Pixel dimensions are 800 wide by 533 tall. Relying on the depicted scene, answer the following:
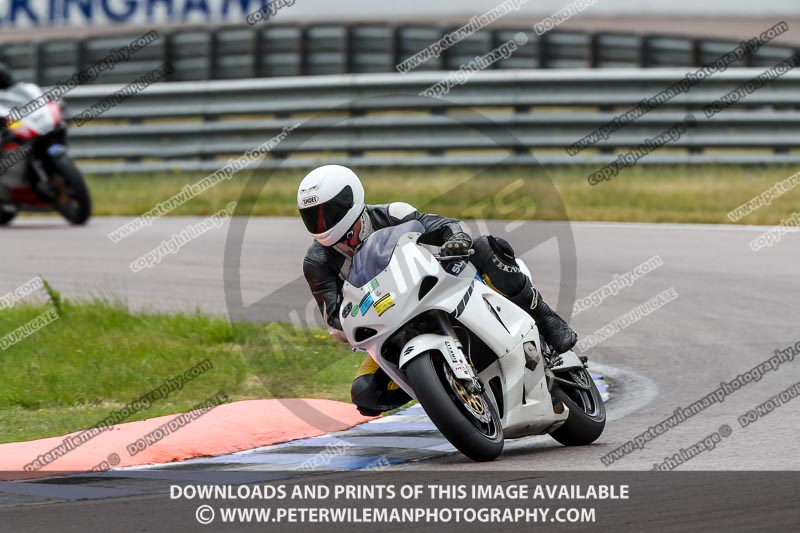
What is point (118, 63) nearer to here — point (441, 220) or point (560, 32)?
point (560, 32)

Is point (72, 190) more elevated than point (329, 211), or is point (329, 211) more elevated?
point (329, 211)

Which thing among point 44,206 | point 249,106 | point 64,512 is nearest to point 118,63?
point 249,106

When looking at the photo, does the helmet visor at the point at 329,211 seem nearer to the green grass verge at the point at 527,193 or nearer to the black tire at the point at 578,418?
the black tire at the point at 578,418

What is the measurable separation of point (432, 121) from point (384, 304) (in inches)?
472

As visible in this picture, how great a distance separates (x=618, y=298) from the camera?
1142cm

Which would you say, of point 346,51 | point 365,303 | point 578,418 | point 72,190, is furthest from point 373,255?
point 346,51

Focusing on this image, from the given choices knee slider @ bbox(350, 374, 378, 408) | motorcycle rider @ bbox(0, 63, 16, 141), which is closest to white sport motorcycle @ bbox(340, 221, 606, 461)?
knee slider @ bbox(350, 374, 378, 408)

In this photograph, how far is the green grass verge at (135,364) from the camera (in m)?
8.55

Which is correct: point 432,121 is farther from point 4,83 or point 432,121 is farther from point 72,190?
point 4,83

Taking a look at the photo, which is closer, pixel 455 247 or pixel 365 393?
pixel 455 247

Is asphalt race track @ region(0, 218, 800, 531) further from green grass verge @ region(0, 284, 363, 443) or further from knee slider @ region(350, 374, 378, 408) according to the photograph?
green grass verge @ region(0, 284, 363, 443)

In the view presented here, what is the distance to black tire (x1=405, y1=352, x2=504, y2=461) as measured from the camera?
6188 mm

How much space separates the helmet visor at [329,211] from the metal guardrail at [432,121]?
1126 cm

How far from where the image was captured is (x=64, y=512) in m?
5.64
